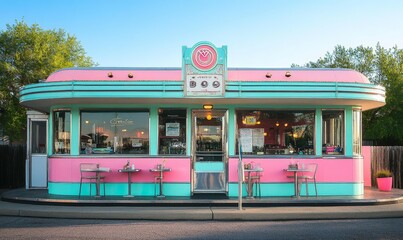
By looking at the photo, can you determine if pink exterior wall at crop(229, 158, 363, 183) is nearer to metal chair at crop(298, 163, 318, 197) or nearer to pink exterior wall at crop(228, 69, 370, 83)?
metal chair at crop(298, 163, 318, 197)

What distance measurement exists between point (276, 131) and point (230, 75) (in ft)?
7.09

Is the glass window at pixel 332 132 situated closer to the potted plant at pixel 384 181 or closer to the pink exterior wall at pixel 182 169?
the pink exterior wall at pixel 182 169

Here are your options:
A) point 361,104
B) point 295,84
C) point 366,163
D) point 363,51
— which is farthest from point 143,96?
point 363,51

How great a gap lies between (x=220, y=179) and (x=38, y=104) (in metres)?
5.93

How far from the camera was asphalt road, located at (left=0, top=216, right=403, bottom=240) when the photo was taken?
8867 mm

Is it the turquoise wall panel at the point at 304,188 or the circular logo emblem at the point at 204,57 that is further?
the turquoise wall panel at the point at 304,188

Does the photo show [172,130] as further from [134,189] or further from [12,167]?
[12,167]

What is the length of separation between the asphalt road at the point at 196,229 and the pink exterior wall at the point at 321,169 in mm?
2832

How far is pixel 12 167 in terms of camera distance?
60.4 feet

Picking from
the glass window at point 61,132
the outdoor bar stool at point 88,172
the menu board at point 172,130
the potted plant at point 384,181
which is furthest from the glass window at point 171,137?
the potted plant at point 384,181

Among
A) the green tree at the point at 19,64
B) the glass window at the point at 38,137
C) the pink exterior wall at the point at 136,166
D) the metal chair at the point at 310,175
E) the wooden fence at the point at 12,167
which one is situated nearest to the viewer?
the metal chair at the point at 310,175

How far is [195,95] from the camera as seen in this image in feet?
42.0

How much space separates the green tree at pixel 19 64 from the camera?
33719 millimetres

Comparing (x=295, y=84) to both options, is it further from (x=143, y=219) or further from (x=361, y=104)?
(x=143, y=219)
